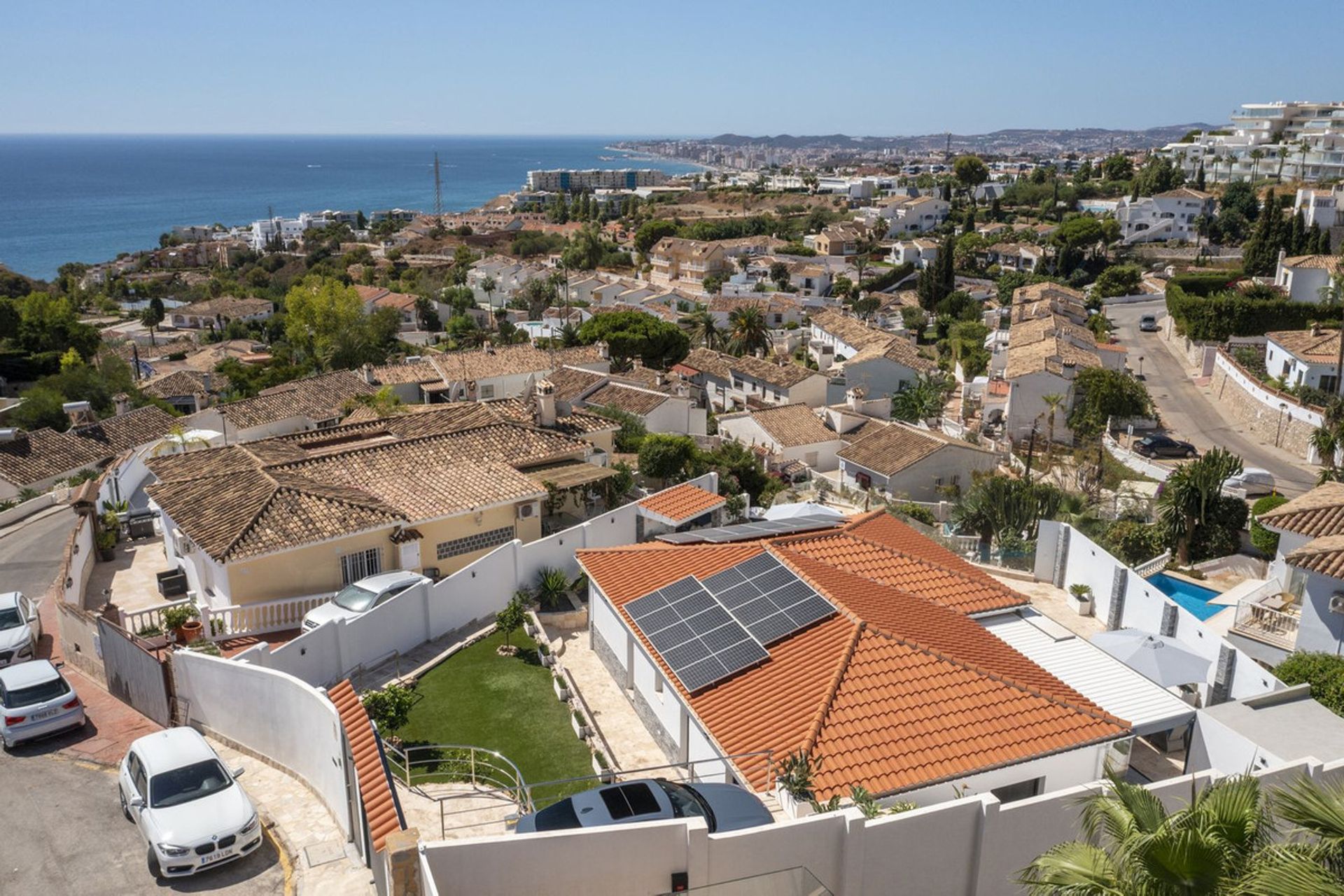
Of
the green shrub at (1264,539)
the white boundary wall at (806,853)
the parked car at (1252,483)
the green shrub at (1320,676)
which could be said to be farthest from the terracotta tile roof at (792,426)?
→ the white boundary wall at (806,853)

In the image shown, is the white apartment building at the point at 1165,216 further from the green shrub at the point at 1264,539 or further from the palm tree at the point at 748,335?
the green shrub at the point at 1264,539

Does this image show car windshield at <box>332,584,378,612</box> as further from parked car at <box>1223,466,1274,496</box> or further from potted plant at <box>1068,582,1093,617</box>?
parked car at <box>1223,466,1274,496</box>

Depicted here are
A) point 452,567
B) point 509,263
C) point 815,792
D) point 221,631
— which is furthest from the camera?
point 509,263

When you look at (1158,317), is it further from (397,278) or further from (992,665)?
(397,278)

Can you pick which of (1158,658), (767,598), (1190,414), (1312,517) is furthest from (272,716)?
(1190,414)

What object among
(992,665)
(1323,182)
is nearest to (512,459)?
(992,665)

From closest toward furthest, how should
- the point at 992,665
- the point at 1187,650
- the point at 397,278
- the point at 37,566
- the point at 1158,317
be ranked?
1. the point at 992,665
2. the point at 1187,650
3. the point at 37,566
4. the point at 1158,317
5. the point at 397,278
